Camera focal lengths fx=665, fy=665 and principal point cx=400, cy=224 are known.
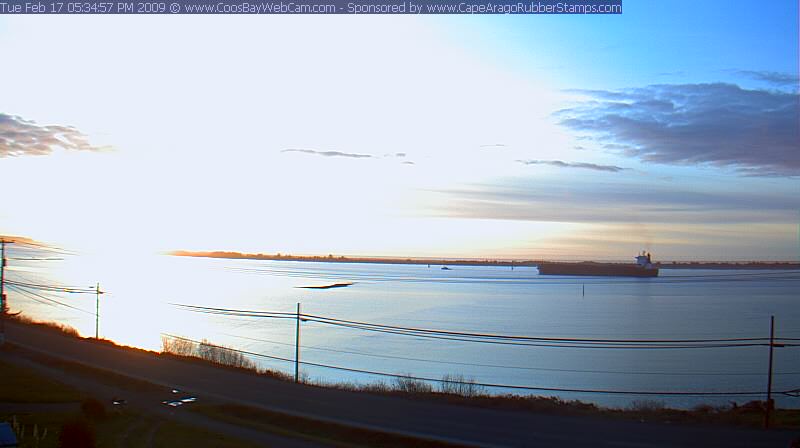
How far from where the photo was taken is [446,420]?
16.0 meters

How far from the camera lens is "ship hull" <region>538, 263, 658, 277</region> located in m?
160

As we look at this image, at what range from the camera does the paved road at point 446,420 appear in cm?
1381

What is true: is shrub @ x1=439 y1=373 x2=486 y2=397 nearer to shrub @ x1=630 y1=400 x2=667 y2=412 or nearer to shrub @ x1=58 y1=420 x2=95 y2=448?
shrub @ x1=630 y1=400 x2=667 y2=412

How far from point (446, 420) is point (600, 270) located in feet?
526

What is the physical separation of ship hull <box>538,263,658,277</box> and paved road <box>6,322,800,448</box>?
493 ft

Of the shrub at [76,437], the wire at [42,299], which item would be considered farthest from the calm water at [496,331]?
the shrub at [76,437]

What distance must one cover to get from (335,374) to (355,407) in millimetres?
14375

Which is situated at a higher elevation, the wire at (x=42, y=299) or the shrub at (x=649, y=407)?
the shrub at (x=649, y=407)

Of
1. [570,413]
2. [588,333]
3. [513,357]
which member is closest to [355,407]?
[570,413]

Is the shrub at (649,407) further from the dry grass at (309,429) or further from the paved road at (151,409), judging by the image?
the paved road at (151,409)

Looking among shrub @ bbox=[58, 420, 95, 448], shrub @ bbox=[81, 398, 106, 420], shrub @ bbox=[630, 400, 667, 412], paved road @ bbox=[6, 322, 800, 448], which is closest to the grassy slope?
shrub @ bbox=[81, 398, 106, 420]

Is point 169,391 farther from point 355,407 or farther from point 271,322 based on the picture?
point 271,322

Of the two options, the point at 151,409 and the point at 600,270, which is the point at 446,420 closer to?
the point at 151,409

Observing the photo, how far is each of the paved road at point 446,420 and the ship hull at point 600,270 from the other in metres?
150
